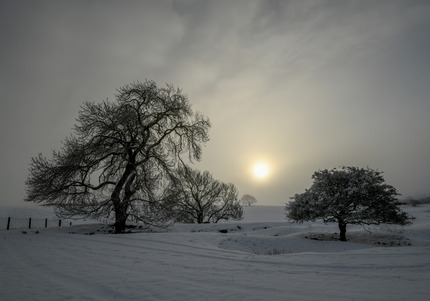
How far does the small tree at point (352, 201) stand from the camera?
17.4 m

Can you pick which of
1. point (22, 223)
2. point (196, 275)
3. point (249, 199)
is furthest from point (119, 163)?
point (249, 199)

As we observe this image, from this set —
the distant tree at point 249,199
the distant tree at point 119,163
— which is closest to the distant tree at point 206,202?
the distant tree at point 119,163

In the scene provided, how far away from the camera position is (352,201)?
58.8 feet

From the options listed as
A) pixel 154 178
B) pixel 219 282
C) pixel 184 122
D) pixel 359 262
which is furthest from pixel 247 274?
pixel 184 122

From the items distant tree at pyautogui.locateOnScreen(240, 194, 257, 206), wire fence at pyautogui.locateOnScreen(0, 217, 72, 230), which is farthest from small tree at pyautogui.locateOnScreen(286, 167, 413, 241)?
distant tree at pyautogui.locateOnScreen(240, 194, 257, 206)

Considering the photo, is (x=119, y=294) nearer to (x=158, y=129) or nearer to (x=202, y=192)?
(x=158, y=129)

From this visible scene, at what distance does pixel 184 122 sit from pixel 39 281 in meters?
14.0

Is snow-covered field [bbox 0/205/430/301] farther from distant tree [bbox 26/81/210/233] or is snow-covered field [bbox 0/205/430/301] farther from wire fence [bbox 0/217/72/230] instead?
wire fence [bbox 0/217/72/230]

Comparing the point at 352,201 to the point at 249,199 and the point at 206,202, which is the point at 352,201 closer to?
the point at 206,202

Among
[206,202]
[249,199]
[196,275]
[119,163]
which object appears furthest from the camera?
[249,199]

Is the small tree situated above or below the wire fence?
above

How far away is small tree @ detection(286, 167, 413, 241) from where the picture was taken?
17359mm

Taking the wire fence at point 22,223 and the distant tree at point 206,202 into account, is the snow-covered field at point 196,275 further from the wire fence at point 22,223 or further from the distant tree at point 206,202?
the distant tree at point 206,202

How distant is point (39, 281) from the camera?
19.0 ft
